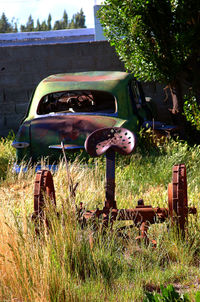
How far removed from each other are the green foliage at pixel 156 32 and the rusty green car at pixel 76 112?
0.63 meters

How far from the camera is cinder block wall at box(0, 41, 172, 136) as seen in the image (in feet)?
36.6

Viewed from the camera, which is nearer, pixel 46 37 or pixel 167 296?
pixel 167 296

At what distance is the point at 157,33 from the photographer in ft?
28.0

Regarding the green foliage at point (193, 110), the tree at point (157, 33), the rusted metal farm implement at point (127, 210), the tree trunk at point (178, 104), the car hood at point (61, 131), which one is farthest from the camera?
the tree trunk at point (178, 104)

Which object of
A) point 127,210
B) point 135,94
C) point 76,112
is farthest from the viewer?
point 135,94

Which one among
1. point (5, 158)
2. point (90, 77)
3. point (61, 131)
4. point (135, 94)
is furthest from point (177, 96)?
point (61, 131)

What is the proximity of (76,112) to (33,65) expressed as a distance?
15.0 feet

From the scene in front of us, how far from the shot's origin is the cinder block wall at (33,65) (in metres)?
11.2

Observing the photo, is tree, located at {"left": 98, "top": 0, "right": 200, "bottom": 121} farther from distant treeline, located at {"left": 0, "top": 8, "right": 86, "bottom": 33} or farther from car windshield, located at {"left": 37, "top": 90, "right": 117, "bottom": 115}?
distant treeline, located at {"left": 0, "top": 8, "right": 86, "bottom": 33}

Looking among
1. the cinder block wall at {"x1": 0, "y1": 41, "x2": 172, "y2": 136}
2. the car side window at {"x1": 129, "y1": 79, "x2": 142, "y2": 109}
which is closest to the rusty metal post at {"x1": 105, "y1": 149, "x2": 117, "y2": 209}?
the car side window at {"x1": 129, "y1": 79, "x2": 142, "y2": 109}

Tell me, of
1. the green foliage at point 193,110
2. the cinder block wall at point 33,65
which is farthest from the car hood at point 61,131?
the cinder block wall at point 33,65

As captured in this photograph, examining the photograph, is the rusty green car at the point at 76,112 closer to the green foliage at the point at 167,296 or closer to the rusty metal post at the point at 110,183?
the rusty metal post at the point at 110,183

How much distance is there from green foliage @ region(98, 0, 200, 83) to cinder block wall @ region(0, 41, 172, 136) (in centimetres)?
211

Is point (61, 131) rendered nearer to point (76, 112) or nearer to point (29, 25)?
point (76, 112)
